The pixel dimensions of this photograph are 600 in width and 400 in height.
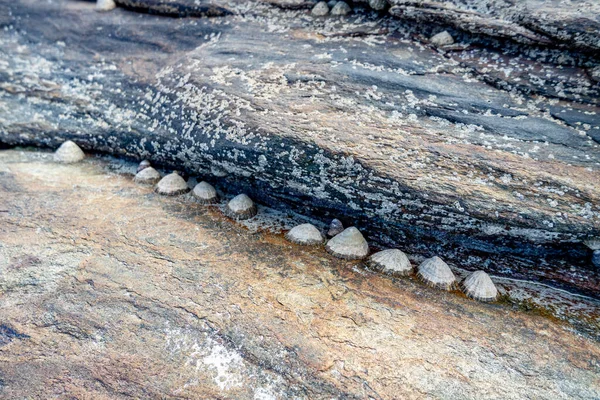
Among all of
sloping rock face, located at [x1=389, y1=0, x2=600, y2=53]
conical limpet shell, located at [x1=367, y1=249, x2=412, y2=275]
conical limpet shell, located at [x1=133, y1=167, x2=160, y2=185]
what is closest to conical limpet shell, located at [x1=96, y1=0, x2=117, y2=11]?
conical limpet shell, located at [x1=133, y1=167, x2=160, y2=185]

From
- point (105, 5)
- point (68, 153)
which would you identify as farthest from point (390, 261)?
point (105, 5)

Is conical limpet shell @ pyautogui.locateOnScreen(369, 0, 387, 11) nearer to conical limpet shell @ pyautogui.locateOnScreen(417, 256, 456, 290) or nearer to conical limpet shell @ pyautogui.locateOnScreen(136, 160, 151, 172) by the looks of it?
conical limpet shell @ pyautogui.locateOnScreen(417, 256, 456, 290)

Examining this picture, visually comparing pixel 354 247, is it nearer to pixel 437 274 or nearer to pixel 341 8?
pixel 437 274

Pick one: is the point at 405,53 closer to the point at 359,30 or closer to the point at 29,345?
the point at 359,30

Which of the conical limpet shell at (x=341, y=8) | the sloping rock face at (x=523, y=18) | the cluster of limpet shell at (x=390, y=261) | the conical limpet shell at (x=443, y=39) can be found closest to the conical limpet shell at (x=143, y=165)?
the cluster of limpet shell at (x=390, y=261)

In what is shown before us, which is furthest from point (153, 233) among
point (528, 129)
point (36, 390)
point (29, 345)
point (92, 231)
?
point (528, 129)

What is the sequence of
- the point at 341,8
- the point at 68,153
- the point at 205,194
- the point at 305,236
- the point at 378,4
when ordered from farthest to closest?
the point at 68,153, the point at 341,8, the point at 378,4, the point at 205,194, the point at 305,236
